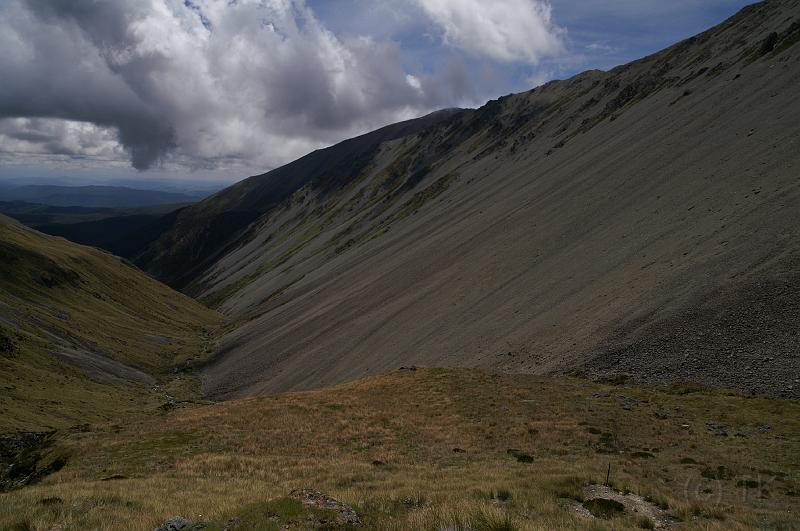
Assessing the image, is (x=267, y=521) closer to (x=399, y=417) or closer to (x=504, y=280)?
(x=399, y=417)

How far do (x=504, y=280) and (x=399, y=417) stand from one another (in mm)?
34021

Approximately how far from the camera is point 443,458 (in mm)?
23438

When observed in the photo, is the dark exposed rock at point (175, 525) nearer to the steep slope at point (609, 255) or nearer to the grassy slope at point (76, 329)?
the steep slope at point (609, 255)

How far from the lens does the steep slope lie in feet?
122

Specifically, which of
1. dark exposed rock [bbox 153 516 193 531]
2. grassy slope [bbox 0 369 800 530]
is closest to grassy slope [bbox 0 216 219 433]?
grassy slope [bbox 0 369 800 530]

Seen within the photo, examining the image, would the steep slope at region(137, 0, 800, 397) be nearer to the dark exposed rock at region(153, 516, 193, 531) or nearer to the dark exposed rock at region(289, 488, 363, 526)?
the dark exposed rock at region(289, 488, 363, 526)

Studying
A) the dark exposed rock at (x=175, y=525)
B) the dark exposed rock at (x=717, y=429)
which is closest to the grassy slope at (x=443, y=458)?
the dark exposed rock at (x=717, y=429)

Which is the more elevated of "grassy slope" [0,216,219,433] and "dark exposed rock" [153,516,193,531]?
"dark exposed rock" [153,516,193,531]

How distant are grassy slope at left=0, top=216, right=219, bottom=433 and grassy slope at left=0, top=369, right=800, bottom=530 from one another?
893 inches

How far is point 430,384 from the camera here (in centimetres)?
3878

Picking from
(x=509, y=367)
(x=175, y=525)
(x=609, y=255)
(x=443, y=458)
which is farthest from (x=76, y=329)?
(x=175, y=525)

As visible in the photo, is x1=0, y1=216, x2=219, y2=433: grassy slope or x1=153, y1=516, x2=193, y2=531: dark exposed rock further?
x1=0, y1=216, x2=219, y2=433: grassy slope

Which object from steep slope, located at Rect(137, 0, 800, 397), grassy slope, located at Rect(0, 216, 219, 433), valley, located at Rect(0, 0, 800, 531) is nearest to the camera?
valley, located at Rect(0, 0, 800, 531)

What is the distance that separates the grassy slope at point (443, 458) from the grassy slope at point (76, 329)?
22.7 meters
